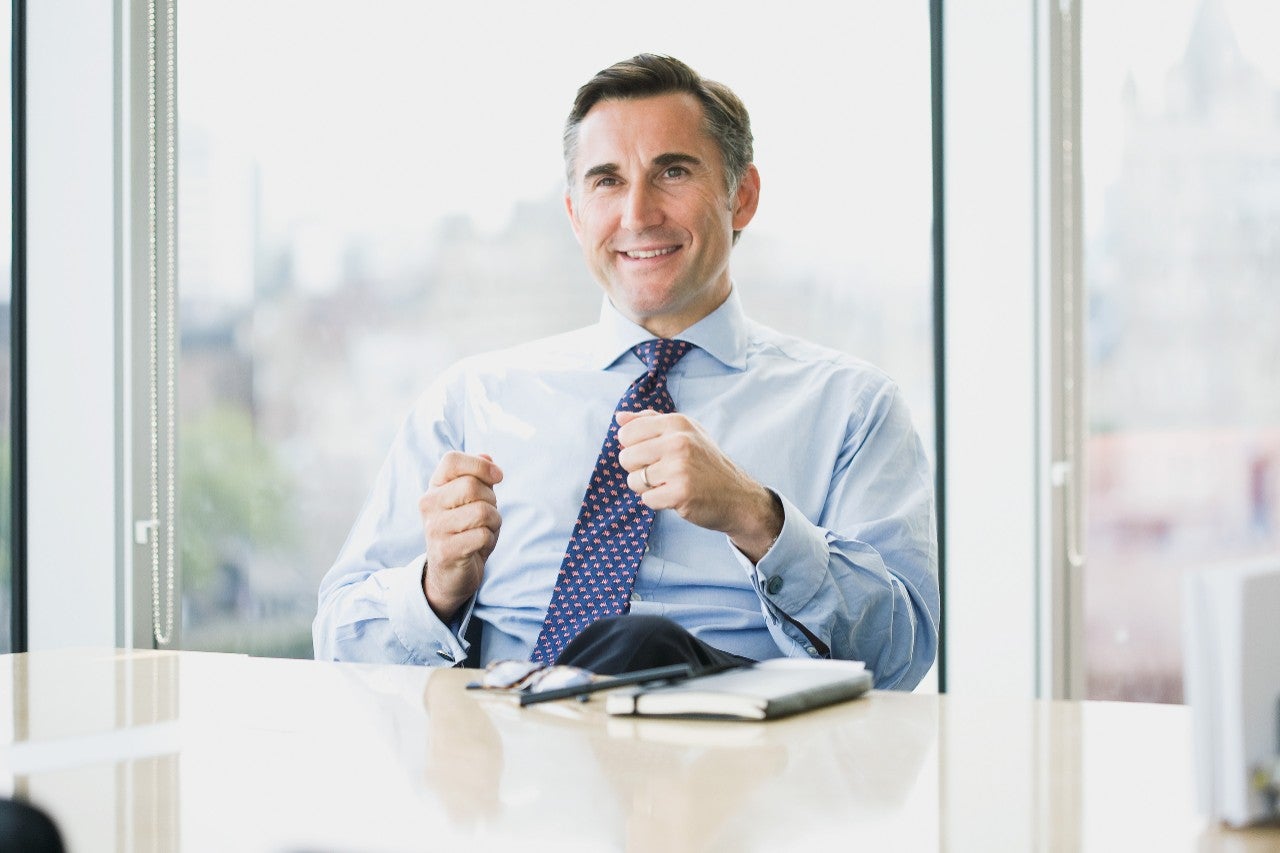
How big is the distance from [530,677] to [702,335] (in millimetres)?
1043

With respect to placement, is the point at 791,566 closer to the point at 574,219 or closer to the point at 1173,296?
the point at 574,219

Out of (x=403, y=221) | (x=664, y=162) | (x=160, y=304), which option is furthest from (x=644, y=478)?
(x=160, y=304)

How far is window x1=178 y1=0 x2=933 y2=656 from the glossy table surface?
1.89 meters

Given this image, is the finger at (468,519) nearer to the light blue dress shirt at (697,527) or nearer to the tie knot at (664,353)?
the light blue dress shirt at (697,527)

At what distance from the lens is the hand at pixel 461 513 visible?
1.73 meters

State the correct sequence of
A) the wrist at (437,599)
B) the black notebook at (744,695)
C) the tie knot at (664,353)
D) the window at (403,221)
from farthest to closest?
the window at (403,221) < the tie knot at (664,353) < the wrist at (437,599) < the black notebook at (744,695)

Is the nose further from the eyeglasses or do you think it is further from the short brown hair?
the eyeglasses

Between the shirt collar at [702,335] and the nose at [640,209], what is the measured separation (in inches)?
6.6

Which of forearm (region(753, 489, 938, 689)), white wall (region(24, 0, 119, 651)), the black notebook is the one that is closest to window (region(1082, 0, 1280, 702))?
forearm (region(753, 489, 938, 689))

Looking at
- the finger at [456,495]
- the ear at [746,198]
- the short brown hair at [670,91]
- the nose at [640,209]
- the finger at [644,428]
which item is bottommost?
the finger at [456,495]

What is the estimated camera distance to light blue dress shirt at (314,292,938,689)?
194 centimetres

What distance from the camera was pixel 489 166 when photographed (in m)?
3.25

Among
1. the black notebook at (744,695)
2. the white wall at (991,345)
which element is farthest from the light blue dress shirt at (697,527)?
the white wall at (991,345)

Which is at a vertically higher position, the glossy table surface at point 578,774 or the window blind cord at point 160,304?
the window blind cord at point 160,304
